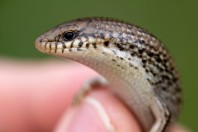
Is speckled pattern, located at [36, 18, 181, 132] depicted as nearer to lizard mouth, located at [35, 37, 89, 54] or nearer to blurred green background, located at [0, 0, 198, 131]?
lizard mouth, located at [35, 37, 89, 54]

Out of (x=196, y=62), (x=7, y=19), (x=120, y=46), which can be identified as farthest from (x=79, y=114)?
(x=7, y=19)

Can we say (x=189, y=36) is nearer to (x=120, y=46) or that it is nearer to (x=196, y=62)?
(x=196, y=62)

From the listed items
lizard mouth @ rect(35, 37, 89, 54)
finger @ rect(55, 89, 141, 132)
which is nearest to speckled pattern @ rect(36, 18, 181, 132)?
lizard mouth @ rect(35, 37, 89, 54)

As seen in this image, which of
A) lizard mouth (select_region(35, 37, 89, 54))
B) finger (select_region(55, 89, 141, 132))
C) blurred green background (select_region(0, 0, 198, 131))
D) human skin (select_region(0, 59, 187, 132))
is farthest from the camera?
blurred green background (select_region(0, 0, 198, 131))

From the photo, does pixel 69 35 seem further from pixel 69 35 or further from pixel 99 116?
pixel 99 116

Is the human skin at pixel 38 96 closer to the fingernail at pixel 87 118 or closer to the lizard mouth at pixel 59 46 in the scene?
the fingernail at pixel 87 118

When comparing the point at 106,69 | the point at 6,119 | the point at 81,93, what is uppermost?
the point at 106,69
